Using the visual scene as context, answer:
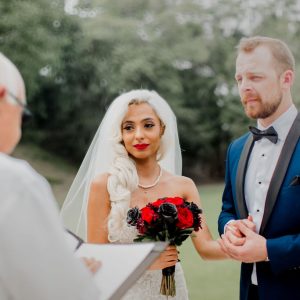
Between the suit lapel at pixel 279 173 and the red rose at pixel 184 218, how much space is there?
0.37 metres

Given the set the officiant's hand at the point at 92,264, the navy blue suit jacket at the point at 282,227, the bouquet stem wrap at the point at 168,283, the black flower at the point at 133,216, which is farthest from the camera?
the bouquet stem wrap at the point at 168,283

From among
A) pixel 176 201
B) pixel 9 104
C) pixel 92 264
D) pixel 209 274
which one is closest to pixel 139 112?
pixel 176 201

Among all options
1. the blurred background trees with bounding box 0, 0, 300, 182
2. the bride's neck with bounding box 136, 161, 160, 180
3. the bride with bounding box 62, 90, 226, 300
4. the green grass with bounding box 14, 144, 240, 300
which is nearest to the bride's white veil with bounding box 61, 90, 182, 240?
the bride with bounding box 62, 90, 226, 300

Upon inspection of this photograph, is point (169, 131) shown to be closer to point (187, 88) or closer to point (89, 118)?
point (89, 118)

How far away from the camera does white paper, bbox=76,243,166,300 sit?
1563 mm

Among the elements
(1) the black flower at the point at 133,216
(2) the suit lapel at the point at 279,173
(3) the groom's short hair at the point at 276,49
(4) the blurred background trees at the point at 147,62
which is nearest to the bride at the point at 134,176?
(1) the black flower at the point at 133,216

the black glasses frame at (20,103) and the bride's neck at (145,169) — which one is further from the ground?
the bride's neck at (145,169)

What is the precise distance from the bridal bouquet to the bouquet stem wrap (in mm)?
218

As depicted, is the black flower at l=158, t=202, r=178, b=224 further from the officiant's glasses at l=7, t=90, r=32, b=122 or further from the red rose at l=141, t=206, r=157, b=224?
the officiant's glasses at l=7, t=90, r=32, b=122

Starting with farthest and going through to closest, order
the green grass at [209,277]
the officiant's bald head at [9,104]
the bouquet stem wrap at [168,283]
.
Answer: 1. the green grass at [209,277]
2. the bouquet stem wrap at [168,283]
3. the officiant's bald head at [9,104]

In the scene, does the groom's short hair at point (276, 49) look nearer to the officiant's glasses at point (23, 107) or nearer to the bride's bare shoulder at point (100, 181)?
the bride's bare shoulder at point (100, 181)

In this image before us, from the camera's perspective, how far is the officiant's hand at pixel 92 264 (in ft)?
5.40

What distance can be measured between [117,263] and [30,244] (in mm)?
432

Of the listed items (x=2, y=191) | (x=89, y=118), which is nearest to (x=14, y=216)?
(x=2, y=191)
